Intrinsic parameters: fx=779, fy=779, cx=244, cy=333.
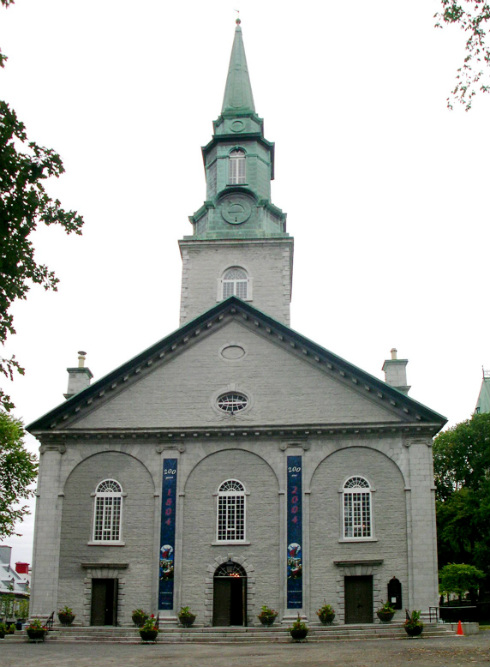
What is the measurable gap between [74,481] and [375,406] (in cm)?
1217

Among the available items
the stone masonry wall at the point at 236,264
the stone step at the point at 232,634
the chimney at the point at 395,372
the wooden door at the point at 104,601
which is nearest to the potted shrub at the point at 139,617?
the stone step at the point at 232,634

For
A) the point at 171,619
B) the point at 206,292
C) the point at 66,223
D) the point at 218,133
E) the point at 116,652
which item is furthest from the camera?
the point at 218,133

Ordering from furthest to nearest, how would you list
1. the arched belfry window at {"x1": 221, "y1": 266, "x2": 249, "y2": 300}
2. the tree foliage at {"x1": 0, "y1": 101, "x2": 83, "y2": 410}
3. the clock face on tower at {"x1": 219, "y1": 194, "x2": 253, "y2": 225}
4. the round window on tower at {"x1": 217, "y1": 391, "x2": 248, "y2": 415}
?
the clock face on tower at {"x1": 219, "y1": 194, "x2": 253, "y2": 225}, the arched belfry window at {"x1": 221, "y1": 266, "x2": 249, "y2": 300}, the round window on tower at {"x1": 217, "y1": 391, "x2": 248, "y2": 415}, the tree foliage at {"x1": 0, "y1": 101, "x2": 83, "y2": 410}

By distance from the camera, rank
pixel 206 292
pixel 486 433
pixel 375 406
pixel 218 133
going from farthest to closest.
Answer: pixel 486 433, pixel 218 133, pixel 206 292, pixel 375 406

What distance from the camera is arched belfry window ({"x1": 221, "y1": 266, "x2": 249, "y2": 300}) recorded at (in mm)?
37281

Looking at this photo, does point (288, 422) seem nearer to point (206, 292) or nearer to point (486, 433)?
point (206, 292)

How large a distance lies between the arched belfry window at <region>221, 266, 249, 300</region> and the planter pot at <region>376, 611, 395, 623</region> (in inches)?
622

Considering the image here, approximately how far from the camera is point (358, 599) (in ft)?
93.5

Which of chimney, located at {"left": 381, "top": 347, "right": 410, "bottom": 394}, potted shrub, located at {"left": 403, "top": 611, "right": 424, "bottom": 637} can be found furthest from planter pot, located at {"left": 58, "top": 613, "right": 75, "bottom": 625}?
chimney, located at {"left": 381, "top": 347, "right": 410, "bottom": 394}

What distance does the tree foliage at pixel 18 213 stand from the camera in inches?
514

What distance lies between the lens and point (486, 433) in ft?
178

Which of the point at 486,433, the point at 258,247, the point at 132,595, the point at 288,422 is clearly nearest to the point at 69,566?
the point at 132,595

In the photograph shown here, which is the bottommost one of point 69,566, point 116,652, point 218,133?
point 116,652

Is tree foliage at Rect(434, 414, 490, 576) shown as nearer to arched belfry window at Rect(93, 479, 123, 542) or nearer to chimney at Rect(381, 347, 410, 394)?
chimney at Rect(381, 347, 410, 394)
